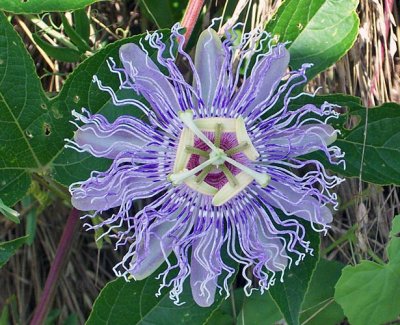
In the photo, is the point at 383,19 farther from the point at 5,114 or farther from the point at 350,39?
the point at 5,114

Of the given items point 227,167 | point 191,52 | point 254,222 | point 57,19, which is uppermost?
point 57,19

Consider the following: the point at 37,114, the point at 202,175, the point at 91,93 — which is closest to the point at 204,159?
the point at 202,175

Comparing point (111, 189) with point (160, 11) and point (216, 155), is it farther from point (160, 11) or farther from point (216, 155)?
point (160, 11)

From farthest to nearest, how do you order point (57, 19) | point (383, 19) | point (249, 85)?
point (57, 19)
point (383, 19)
point (249, 85)

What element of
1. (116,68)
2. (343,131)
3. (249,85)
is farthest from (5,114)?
(343,131)

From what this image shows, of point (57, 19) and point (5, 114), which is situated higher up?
point (57, 19)

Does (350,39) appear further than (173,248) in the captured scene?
Yes

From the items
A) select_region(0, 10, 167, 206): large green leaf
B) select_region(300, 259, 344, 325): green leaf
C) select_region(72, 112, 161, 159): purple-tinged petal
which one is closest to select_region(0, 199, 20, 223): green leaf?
select_region(0, 10, 167, 206): large green leaf
